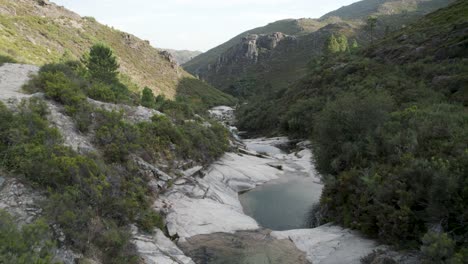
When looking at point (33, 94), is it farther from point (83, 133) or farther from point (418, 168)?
point (418, 168)

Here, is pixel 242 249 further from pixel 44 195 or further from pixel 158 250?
pixel 44 195

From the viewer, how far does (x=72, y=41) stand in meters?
87.8

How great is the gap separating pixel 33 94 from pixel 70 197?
1284 cm

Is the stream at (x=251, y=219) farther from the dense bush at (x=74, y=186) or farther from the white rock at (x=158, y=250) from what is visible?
the dense bush at (x=74, y=186)

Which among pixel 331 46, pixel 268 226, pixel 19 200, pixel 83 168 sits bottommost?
pixel 268 226

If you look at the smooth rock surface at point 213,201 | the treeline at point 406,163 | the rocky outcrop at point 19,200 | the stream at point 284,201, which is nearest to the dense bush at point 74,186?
the rocky outcrop at point 19,200

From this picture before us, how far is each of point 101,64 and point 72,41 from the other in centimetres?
4591

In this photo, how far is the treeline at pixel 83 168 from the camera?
12.9 m

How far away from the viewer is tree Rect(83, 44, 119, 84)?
50438 millimetres

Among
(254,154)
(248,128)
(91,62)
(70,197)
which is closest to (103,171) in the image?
(70,197)

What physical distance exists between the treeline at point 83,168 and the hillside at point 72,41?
29.0 m

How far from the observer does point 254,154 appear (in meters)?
44.8

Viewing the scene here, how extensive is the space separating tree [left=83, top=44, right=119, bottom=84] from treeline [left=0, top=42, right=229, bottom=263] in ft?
72.7

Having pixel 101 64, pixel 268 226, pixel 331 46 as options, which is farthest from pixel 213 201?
pixel 331 46
